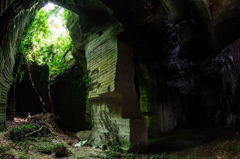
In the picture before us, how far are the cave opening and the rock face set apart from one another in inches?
94.1

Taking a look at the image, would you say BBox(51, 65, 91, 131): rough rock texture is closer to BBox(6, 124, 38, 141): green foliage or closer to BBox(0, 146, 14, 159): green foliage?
BBox(6, 124, 38, 141): green foliage

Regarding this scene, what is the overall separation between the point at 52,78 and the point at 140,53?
6.56 meters

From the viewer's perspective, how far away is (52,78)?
10.2 m

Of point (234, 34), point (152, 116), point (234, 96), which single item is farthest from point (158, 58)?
point (234, 34)

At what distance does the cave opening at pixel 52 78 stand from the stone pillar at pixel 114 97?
8.14 feet

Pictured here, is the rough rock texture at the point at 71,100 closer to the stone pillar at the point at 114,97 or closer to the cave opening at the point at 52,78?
the cave opening at the point at 52,78

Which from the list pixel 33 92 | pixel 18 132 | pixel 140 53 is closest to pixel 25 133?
pixel 18 132

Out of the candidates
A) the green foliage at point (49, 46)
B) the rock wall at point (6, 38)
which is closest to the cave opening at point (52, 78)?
the green foliage at point (49, 46)

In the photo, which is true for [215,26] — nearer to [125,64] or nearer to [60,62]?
[125,64]

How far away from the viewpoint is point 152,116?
805cm

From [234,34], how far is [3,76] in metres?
5.84

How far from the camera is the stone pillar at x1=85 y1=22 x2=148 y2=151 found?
14.4 feet

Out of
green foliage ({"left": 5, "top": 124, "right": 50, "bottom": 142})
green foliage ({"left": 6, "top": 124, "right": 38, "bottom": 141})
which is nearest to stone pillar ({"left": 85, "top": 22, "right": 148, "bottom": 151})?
green foliage ({"left": 5, "top": 124, "right": 50, "bottom": 142})

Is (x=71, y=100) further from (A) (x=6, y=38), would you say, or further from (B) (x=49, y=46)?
(A) (x=6, y=38)
